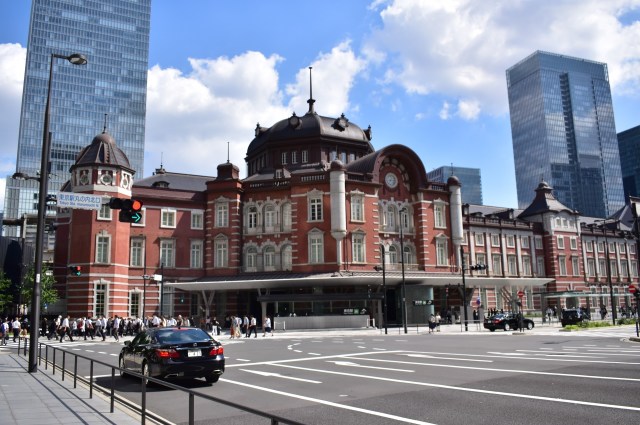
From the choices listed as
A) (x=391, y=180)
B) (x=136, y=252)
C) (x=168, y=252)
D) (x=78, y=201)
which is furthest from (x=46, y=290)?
(x=78, y=201)

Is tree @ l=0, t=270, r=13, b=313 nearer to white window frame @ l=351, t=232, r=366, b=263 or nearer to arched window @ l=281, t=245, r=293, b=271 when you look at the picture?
arched window @ l=281, t=245, r=293, b=271

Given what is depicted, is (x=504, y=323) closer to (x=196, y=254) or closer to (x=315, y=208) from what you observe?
(x=315, y=208)

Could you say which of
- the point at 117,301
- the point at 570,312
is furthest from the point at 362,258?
the point at 117,301

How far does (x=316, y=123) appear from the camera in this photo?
55.3 m

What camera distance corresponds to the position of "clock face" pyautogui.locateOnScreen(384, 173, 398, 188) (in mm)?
51219

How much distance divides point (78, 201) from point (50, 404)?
299 inches

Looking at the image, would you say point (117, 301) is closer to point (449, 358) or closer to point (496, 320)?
point (496, 320)

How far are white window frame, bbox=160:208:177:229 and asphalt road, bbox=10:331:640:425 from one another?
33252mm

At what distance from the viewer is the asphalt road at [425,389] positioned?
907 centimetres

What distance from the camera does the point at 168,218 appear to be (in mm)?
49938

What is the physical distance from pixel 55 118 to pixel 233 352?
399ft

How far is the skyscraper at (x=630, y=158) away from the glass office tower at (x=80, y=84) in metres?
144

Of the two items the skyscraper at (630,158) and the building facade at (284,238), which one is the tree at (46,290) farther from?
the skyscraper at (630,158)

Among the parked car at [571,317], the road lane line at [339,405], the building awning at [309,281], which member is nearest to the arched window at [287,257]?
the building awning at [309,281]
